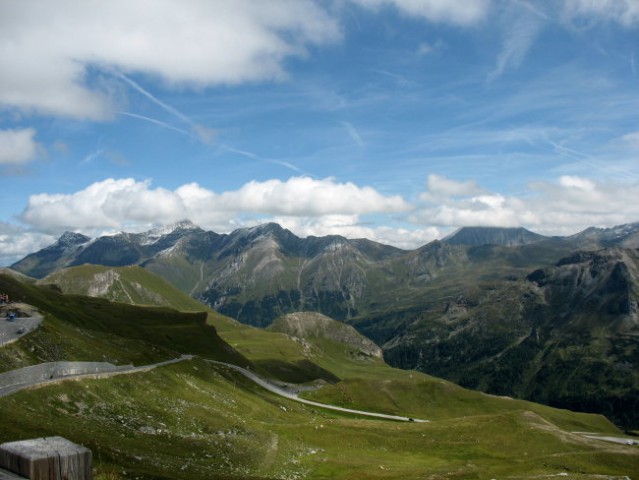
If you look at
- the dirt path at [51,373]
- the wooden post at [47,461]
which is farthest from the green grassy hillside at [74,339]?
the wooden post at [47,461]

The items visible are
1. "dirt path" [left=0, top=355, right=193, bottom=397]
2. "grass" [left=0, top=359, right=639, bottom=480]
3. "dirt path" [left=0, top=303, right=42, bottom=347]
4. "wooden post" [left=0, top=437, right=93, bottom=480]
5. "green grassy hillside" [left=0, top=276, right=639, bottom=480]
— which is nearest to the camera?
"wooden post" [left=0, top=437, right=93, bottom=480]

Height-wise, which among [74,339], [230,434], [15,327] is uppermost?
[15,327]

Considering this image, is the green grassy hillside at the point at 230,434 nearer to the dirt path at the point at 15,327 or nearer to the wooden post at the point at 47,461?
the dirt path at the point at 15,327

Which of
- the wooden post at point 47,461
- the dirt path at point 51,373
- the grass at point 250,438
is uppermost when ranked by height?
the wooden post at point 47,461

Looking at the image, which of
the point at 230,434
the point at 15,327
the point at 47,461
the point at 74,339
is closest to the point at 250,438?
→ the point at 230,434

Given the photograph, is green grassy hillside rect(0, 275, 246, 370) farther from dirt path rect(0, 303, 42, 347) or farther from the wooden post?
the wooden post

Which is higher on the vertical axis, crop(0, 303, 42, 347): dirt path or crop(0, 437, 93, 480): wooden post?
crop(0, 437, 93, 480): wooden post

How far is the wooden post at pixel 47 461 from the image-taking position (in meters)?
7.51

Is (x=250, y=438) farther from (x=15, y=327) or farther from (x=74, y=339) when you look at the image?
(x=15, y=327)

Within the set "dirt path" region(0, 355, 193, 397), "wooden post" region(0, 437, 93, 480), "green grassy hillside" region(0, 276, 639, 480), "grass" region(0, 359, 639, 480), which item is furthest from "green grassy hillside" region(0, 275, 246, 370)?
"wooden post" region(0, 437, 93, 480)

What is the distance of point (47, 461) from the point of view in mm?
7543

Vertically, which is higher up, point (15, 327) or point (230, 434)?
point (15, 327)

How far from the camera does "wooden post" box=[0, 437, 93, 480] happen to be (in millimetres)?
7508

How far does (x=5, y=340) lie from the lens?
78.0m
